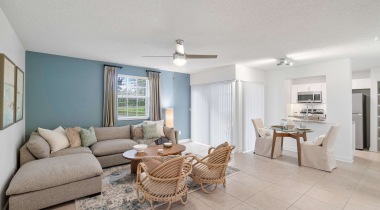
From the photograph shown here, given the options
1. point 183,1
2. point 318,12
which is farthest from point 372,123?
point 183,1

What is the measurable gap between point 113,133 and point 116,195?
2.17 metres

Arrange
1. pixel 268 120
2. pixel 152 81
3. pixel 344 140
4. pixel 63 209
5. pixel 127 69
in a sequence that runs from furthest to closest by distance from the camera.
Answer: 1. pixel 268 120
2. pixel 152 81
3. pixel 127 69
4. pixel 344 140
5. pixel 63 209

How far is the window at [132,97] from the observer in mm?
Answer: 5184

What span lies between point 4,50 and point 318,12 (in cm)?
409

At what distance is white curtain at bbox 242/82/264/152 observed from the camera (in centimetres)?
536

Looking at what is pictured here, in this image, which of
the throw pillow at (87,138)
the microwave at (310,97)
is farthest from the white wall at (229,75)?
the throw pillow at (87,138)

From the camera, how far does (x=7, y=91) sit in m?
2.26

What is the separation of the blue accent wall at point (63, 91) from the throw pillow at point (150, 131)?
83cm

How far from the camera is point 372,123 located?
17.2ft

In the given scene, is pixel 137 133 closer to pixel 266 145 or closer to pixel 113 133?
pixel 113 133

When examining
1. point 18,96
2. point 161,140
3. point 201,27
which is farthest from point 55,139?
point 201,27

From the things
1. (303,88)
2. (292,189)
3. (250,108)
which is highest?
(303,88)

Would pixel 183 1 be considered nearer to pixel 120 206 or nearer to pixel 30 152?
pixel 120 206

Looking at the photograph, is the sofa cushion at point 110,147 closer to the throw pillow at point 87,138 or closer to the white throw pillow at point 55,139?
the throw pillow at point 87,138
